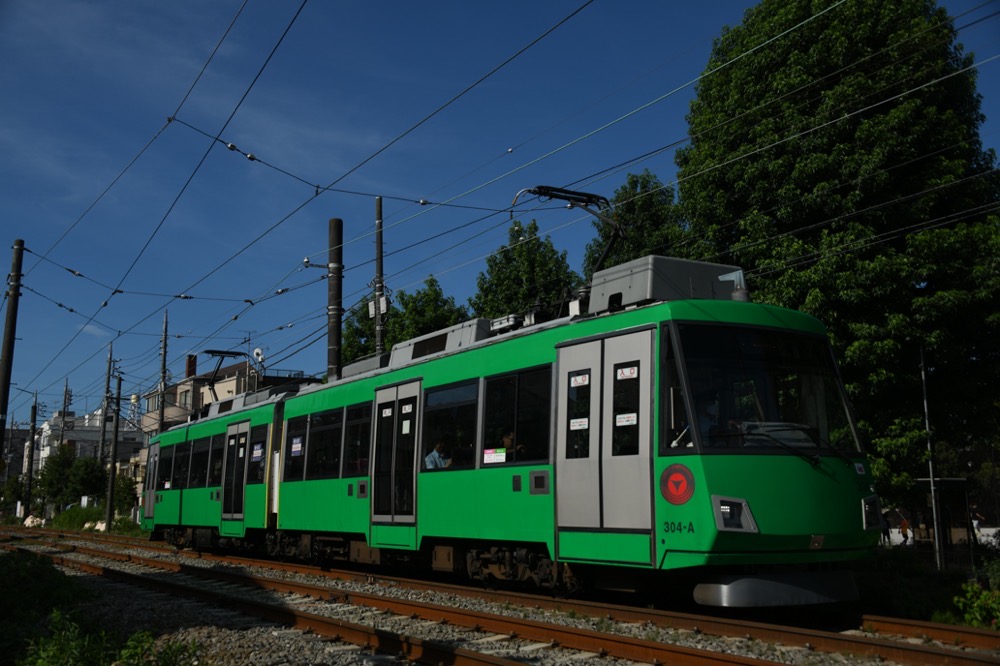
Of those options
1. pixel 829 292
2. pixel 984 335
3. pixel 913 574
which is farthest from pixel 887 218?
pixel 913 574

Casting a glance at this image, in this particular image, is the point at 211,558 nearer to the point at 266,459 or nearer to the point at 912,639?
the point at 266,459

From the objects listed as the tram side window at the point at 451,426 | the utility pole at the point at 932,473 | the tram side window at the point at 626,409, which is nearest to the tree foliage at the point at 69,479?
the tram side window at the point at 451,426

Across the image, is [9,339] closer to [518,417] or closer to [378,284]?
[378,284]

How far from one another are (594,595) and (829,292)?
8.04m

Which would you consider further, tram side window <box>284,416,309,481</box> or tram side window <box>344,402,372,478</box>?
tram side window <box>284,416,309,481</box>

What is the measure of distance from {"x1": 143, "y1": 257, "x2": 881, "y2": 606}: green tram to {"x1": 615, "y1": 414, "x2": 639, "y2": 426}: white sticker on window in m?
0.02

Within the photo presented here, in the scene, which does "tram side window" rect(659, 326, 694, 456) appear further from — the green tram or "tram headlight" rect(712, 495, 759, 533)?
"tram headlight" rect(712, 495, 759, 533)

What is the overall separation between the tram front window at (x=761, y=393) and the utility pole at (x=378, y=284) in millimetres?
12959

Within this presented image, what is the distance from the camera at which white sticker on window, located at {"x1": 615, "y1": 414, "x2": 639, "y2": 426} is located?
9508 mm

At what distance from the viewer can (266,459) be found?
61.6 feet

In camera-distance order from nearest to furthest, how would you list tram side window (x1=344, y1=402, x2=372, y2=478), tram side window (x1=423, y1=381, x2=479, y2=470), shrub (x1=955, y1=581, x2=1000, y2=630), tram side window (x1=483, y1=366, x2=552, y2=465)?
shrub (x1=955, y1=581, x2=1000, y2=630)
tram side window (x1=483, y1=366, x2=552, y2=465)
tram side window (x1=423, y1=381, x2=479, y2=470)
tram side window (x1=344, y1=402, x2=372, y2=478)

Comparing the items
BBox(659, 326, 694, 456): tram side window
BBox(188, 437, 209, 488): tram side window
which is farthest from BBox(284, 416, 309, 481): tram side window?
BBox(659, 326, 694, 456): tram side window

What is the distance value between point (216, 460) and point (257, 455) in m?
2.92

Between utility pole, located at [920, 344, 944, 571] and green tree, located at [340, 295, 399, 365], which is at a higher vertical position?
green tree, located at [340, 295, 399, 365]
